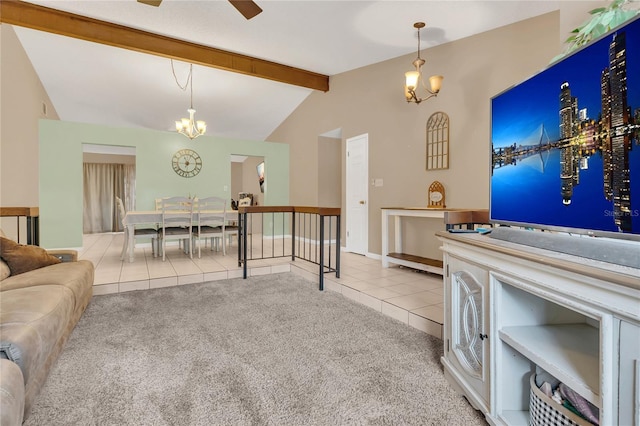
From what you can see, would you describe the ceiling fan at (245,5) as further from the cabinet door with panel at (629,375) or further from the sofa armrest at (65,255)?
the cabinet door with panel at (629,375)

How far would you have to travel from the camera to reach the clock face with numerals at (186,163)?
6.42 meters

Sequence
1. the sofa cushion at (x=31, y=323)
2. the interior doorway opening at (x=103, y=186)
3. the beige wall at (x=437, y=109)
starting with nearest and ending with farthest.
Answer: the sofa cushion at (x=31, y=323) → the beige wall at (x=437, y=109) → the interior doorway opening at (x=103, y=186)

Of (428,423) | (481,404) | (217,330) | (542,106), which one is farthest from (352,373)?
(542,106)

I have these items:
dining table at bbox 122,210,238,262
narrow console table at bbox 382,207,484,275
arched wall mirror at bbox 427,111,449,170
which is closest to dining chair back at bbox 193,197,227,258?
dining table at bbox 122,210,238,262

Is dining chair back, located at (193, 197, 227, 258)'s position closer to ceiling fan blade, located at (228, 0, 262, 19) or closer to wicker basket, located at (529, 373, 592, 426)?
ceiling fan blade, located at (228, 0, 262, 19)

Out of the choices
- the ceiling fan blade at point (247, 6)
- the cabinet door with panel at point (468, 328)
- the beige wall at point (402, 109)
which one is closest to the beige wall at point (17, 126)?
the beige wall at point (402, 109)

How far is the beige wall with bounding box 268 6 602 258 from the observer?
3033 mm

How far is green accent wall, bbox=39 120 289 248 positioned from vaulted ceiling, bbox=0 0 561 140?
0.72m

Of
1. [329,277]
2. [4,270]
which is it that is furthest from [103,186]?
[329,277]

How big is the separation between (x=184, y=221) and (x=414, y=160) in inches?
134

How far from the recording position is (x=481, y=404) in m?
1.33

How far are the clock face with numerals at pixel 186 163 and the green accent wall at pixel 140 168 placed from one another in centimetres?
8

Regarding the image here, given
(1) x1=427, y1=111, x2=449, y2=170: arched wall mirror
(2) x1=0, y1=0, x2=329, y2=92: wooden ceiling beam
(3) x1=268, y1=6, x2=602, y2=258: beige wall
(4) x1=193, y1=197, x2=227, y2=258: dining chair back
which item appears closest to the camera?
(3) x1=268, y1=6, x2=602, y2=258: beige wall

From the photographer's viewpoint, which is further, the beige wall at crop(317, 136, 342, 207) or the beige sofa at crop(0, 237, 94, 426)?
the beige wall at crop(317, 136, 342, 207)
